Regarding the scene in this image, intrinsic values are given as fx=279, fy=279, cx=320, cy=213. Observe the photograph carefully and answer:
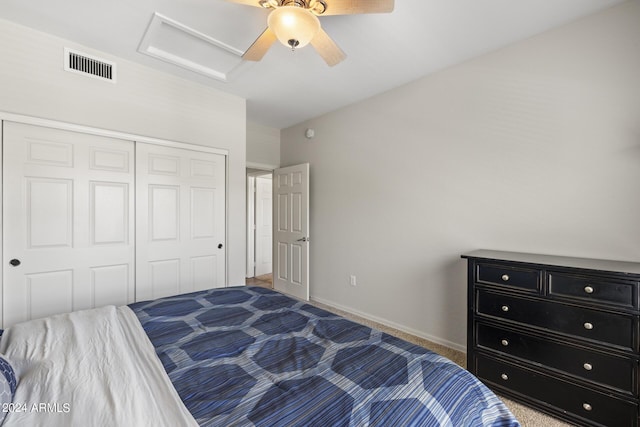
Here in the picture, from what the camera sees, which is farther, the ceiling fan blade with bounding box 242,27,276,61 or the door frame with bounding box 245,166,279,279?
the door frame with bounding box 245,166,279,279

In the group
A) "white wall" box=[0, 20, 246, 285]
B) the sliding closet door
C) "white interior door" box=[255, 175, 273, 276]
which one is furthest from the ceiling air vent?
"white interior door" box=[255, 175, 273, 276]

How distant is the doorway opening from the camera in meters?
5.40

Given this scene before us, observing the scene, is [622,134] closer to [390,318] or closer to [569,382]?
[569,382]

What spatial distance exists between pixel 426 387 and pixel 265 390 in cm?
57

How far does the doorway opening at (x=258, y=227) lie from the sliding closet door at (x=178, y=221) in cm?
208

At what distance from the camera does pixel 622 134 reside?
6.12 ft

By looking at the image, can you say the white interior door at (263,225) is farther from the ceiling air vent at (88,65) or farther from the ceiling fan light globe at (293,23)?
the ceiling fan light globe at (293,23)

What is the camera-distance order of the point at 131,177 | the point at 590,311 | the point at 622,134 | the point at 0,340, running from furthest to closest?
the point at 131,177 → the point at 622,134 → the point at 590,311 → the point at 0,340

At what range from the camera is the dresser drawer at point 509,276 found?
1813 millimetres

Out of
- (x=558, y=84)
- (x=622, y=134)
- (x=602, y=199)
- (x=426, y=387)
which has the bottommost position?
(x=426, y=387)

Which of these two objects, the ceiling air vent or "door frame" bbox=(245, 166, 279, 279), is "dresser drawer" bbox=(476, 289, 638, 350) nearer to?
the ceiling air vent

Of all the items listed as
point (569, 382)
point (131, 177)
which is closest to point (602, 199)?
point (569, 382)

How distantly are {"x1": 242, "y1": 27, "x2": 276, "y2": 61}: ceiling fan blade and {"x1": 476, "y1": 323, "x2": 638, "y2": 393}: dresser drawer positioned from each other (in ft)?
8.09

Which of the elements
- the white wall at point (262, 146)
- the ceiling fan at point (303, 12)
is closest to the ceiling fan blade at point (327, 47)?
the ceiling fan at point (303, 12)
